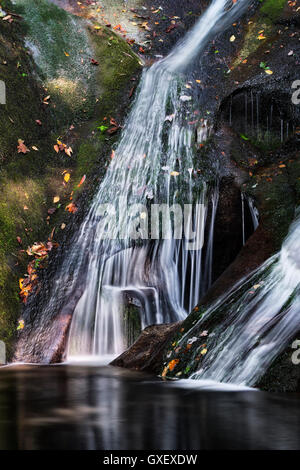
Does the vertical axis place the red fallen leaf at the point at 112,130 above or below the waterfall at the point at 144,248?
above

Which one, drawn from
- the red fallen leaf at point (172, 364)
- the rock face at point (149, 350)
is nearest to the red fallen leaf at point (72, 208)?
the rock face at point (149, 350)

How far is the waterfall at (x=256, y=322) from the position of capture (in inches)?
156

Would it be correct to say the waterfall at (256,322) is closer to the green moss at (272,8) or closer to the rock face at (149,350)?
the rock face at (149,350)

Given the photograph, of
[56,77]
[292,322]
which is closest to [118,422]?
[292,322]

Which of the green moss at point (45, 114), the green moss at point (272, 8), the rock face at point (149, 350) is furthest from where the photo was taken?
the green moss at point (272, 8)

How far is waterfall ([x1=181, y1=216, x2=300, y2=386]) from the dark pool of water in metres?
0.33

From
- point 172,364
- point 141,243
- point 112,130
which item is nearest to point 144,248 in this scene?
point 141,243

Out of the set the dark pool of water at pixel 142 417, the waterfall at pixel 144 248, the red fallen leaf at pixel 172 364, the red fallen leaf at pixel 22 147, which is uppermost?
the red fallen leaf at pixel 22 147

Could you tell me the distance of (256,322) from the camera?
4.41m

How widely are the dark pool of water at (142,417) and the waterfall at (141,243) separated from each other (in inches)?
91.1

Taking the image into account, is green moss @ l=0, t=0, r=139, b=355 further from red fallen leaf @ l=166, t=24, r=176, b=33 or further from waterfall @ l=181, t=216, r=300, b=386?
waterfall @ l=181, t=216, r=300, b=386

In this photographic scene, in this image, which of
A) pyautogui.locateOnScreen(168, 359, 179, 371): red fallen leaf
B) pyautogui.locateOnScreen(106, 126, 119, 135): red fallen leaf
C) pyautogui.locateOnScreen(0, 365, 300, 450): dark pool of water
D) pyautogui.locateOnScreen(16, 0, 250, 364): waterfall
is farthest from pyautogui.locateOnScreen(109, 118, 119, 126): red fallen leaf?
pyautogui.locateOnScreen(0, 365, 300, 450): dark pool of water

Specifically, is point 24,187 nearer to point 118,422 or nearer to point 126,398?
point 126,398

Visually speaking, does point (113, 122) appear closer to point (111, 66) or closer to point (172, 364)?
point (111, 66)
